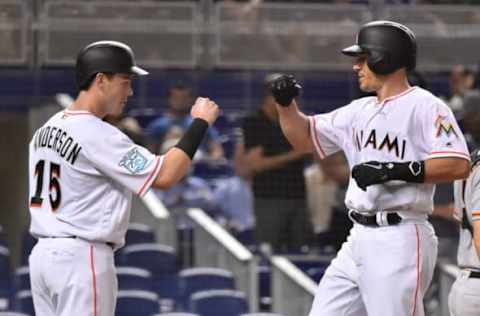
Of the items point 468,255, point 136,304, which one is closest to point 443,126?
point 468,255

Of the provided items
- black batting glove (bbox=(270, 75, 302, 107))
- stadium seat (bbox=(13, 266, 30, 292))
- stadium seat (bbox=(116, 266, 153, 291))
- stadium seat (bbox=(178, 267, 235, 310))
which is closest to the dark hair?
black batting glove (bbox=(270, 75, 302, 107))

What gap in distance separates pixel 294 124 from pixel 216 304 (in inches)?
111

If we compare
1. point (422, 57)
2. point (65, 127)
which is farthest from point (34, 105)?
point (65, 127)

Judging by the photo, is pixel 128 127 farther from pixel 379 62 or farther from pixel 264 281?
pixel 379 62

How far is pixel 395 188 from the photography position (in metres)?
5.71

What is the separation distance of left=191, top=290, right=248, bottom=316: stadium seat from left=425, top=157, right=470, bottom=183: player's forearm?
11.1 feet

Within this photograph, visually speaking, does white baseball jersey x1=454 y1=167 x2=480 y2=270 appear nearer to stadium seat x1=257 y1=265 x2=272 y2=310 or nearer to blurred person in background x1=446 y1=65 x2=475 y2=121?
stadium seat x1=257 y1=265 x2=272 y2=310

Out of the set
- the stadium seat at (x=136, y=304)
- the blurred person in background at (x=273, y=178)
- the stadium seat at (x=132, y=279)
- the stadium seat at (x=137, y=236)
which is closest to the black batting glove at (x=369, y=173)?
the stadium seat at (x=136, y=304)

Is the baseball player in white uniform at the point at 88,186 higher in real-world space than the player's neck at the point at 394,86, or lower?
lower

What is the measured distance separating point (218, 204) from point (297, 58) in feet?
5.02

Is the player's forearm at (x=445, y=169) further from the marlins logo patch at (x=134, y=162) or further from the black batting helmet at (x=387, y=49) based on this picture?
the marlins logo patch at (x=134, y=162)

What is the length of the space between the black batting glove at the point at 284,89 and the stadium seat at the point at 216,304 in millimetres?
2873

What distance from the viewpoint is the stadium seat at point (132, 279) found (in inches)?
364

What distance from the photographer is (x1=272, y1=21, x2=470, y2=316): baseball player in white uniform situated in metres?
5.62
